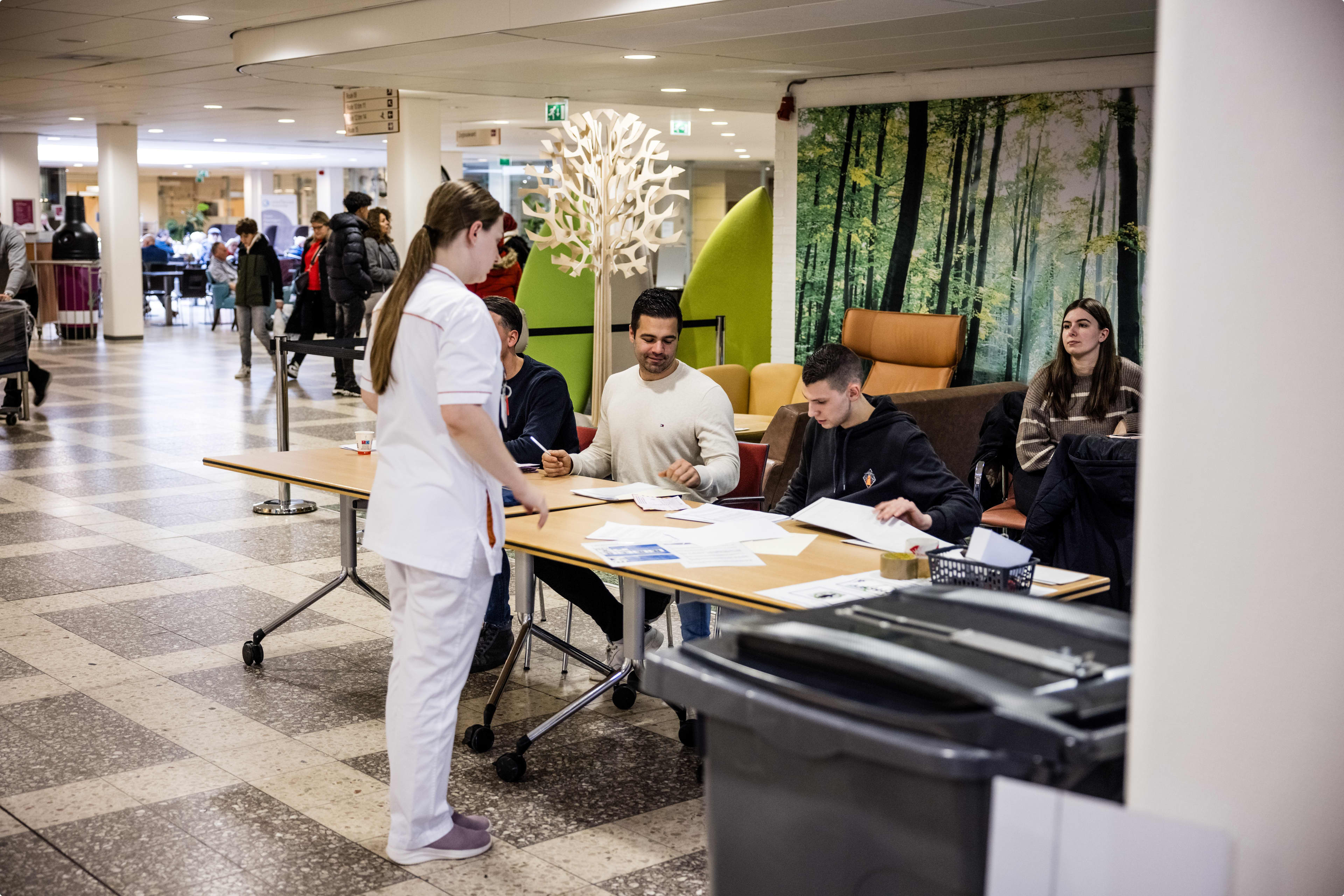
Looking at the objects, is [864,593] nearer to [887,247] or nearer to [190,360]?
[887,247]

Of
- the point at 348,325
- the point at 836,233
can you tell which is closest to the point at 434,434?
the point at 836,233

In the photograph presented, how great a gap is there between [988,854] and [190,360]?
49.2 ft

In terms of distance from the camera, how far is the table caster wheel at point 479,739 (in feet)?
12.4

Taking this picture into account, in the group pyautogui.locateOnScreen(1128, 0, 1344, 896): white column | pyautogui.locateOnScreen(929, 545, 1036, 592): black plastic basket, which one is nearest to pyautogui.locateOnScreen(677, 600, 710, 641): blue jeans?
pyautogui.locateOnScreen(929, 545, 1036, 592): black plastic basket

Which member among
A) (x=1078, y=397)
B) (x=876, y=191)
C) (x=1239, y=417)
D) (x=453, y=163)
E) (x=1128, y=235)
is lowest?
(x=1078, y=397)

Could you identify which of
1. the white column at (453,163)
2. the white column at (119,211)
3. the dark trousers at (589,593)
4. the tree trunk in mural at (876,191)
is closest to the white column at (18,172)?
the white column at (119,211)

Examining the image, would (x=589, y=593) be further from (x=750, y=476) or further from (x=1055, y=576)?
(x=1055, y=576)

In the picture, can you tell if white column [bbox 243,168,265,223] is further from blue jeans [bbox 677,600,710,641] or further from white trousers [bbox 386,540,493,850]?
white trousers [bbox 386,540,493,850]

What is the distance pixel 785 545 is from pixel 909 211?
217 inches

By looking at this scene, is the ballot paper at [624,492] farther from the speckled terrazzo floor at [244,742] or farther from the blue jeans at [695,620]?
the speckled terrazzo floor at [244,742]

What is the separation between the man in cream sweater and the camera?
4.27 metres

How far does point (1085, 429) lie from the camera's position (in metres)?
5.16

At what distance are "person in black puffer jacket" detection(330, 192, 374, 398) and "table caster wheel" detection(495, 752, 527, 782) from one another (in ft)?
27.2

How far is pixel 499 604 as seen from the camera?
4590 mm
